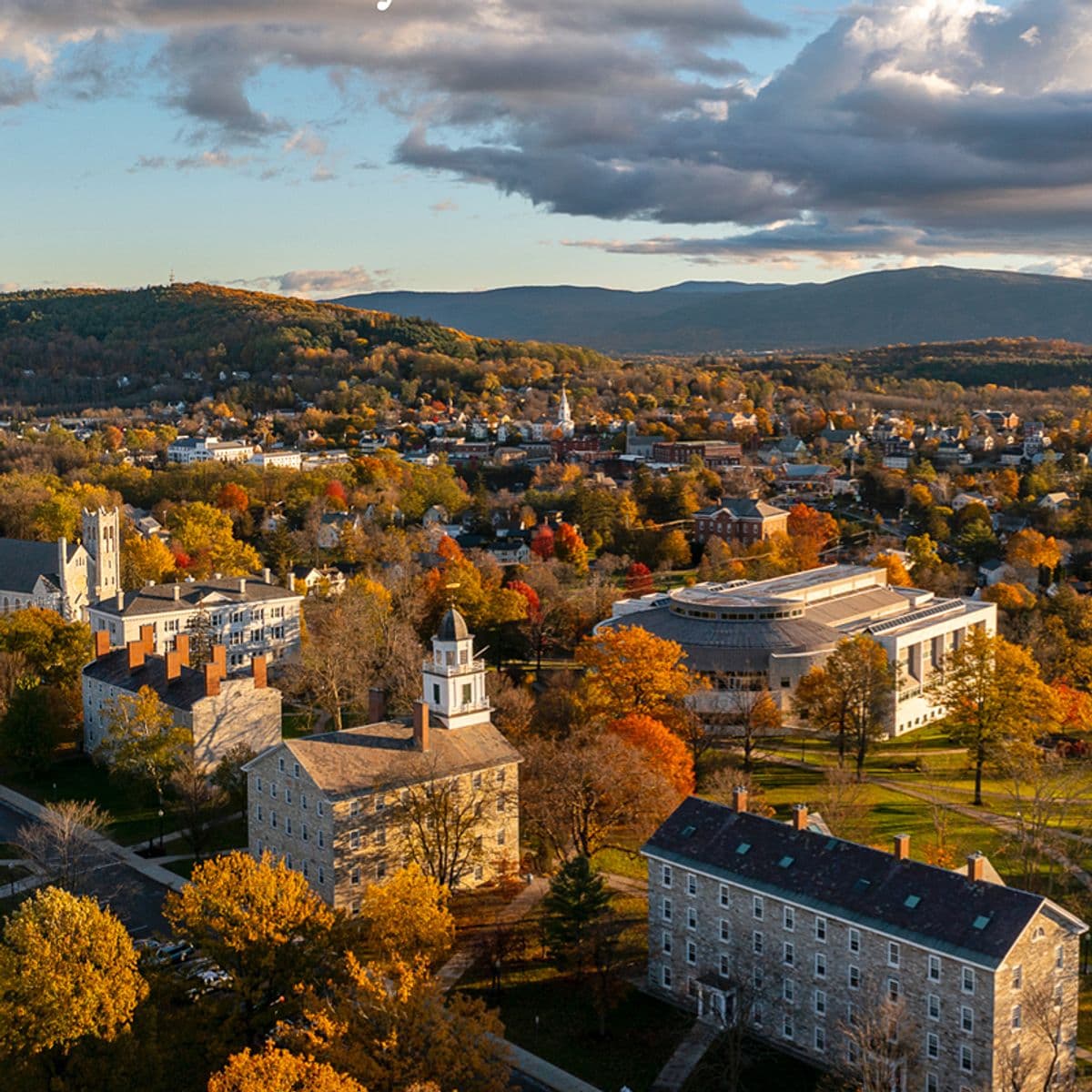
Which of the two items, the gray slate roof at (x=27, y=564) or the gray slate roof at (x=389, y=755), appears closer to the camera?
the gray slate roof at (x=389, y=755)

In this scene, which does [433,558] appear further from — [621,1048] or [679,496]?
[621,1048]

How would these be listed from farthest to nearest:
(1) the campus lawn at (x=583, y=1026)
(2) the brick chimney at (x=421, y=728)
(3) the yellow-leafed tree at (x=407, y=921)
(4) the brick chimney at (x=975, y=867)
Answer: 1. (2) the brick chimney at (x=421, y=728)
2. (3) the yellow-leafed tree at (x=407, y=921)
3. (1) the campus lawn at (x=583, y=1026)
4. (4) the brick chimney at (x=975, y=867)

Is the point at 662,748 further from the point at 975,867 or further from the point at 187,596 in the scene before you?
the point at 187,596

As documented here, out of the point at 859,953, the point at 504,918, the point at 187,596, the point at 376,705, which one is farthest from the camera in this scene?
the point at 187,596

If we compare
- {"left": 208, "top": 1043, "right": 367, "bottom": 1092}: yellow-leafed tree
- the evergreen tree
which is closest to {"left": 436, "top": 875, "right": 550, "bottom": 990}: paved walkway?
the evergreen tree

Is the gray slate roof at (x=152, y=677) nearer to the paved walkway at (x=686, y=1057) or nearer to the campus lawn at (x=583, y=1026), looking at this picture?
the campus lawn at (x=583, y=1026)

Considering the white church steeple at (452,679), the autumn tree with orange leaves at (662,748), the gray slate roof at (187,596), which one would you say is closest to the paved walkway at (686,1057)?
the autumn tree with orange leaves at (662,748)

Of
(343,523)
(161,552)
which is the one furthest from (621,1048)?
(343,523)

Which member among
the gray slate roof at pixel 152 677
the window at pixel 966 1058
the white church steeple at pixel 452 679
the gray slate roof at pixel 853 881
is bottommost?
the window at pixel 966 1058

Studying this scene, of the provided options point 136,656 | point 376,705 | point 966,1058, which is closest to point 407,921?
point 376,705
